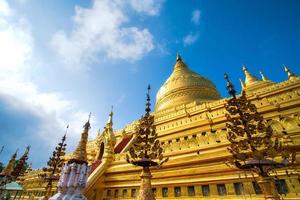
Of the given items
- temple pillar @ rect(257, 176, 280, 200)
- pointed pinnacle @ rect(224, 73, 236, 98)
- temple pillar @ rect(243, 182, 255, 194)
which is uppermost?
pointed pinnacle @ rect(224, 73, 236, 98)

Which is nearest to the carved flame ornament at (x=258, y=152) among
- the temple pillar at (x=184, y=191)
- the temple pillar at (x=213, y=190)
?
the temple pillar at (x=213, y=190)

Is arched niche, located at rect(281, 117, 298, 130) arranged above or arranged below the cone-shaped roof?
below

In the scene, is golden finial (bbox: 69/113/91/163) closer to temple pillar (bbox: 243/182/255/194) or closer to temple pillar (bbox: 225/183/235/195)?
temple pillar (bbox: 225/183/235/195)

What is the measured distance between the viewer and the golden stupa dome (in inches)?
1425

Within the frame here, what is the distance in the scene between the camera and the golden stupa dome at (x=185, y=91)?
36.2 m

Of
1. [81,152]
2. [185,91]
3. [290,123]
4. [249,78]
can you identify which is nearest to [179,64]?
[185,91]

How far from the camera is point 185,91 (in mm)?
37500

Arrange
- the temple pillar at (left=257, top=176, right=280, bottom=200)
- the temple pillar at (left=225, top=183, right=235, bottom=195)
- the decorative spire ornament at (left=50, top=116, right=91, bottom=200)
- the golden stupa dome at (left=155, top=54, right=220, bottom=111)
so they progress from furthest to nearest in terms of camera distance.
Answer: the golden stupa dome at (left=155, top=54, right=220, bottom=111)
the temple pillar at (left=225, top=183, right=235, bottom=195)
the decorative spire ornament at (left=50, top=116, right=91, bottom=200)
the temple pillar at (left=257, top=176, right=280, bottom=200)

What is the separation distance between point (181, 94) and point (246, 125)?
29223mm

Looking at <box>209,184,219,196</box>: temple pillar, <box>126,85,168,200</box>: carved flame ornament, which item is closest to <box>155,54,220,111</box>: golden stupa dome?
<box>209,184,219,196</box>: temple pillar

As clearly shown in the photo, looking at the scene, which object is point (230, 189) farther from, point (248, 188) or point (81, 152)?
point (81, 152)

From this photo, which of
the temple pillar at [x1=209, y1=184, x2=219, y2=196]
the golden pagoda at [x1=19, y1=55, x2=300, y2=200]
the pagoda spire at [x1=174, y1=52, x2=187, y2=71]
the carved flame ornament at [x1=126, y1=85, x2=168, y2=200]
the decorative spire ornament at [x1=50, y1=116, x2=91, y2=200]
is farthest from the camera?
the pagoda spire at [x1=174, y1=52, x2=187, y2=71]

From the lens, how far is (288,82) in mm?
21422

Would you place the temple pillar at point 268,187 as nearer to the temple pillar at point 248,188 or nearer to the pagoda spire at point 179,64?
the temple pillar at point 248,188
